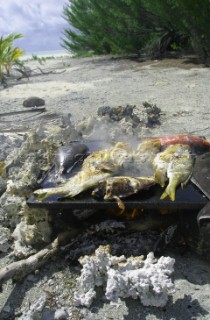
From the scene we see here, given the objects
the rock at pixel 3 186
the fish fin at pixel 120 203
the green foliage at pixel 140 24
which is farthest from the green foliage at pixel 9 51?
the fish fin at pixel 120 203

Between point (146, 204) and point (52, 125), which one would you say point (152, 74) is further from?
point (146, 204)

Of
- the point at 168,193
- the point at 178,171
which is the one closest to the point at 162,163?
the point at 178,171

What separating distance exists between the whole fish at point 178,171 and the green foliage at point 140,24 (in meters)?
12.8

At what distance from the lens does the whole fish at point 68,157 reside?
379cm

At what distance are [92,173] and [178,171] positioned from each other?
2.47ft

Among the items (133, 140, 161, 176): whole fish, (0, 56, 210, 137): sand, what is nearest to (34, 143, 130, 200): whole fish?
(133, 140, 161, 176): whole fish

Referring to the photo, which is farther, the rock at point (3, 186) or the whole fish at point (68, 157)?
the rock at point (3, 186)

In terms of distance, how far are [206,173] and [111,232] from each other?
3.17 ft

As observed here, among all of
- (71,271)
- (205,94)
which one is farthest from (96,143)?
(205,94)

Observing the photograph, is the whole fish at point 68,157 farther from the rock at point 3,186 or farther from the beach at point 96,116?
the rock at point 3,186

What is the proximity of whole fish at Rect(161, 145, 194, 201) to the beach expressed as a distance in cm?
52

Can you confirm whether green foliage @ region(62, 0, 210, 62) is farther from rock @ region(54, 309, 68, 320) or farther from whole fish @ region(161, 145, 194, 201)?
rock @ region(54, 309, 68, 320)

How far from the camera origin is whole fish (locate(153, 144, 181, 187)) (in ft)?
10.8

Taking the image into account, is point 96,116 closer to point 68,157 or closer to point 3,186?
point 3,186
